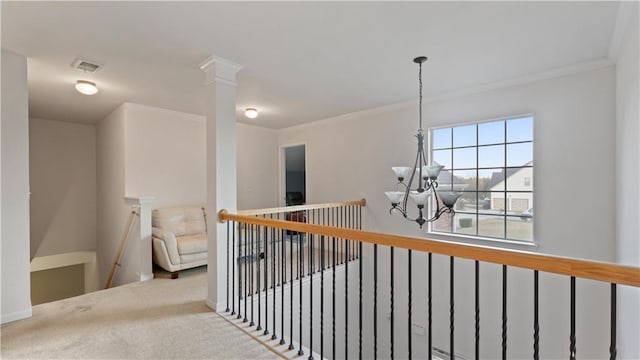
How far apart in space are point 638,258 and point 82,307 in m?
4.53

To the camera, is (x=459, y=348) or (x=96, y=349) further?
(x=459, y=348)

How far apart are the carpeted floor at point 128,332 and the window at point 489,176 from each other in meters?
2.96

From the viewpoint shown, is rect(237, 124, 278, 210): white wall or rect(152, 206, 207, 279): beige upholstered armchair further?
rect(237, 124, 278, 210): white wall

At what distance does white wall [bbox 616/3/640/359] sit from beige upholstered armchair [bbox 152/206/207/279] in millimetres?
4306

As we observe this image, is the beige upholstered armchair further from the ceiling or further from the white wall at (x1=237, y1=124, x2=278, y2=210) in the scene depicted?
the ceiling

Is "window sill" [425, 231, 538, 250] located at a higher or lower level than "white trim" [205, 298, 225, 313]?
higher

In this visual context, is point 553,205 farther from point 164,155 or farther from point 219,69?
point 164,155

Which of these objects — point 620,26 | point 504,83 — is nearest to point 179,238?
point 504,83

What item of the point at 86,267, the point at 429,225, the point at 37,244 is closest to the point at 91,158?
the point at 37,244

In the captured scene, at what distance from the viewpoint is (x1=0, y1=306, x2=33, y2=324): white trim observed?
2506 millimetres

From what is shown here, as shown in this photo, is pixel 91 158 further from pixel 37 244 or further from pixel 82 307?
pixel 82 307

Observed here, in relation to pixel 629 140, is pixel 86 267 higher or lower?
lower

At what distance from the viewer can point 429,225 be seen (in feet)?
13.6

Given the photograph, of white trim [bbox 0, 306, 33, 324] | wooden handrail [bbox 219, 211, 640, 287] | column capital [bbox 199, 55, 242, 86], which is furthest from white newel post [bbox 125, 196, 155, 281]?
wooden handrail [bbox 219, 211, 640, 287]
